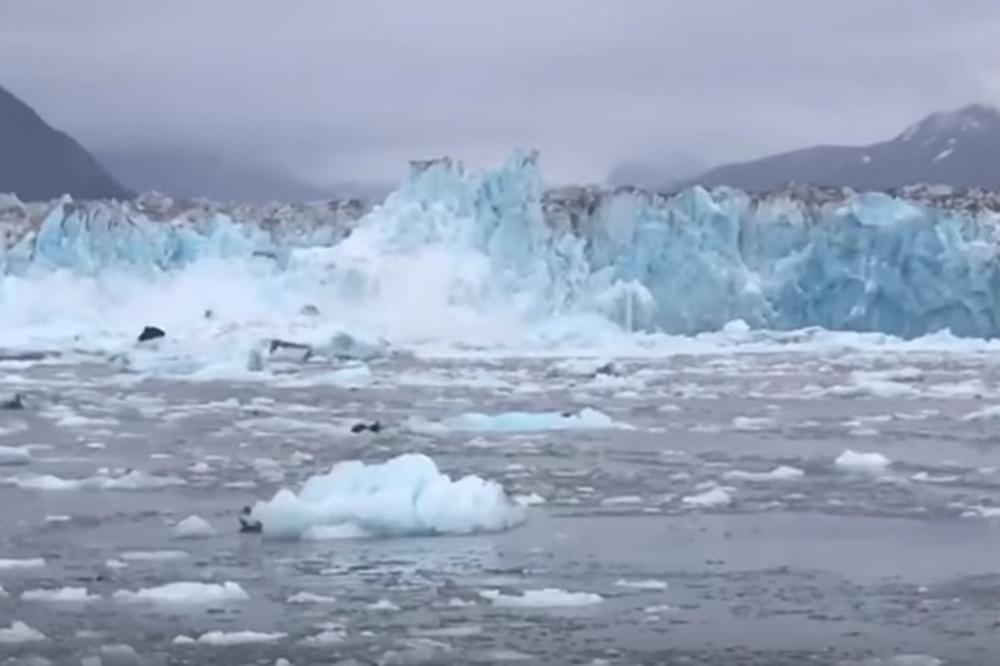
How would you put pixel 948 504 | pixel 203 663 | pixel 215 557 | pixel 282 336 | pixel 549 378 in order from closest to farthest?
pixel 203 663
pixel 215 557
pixel 948 504
pixel 549 378
pixel 282 336

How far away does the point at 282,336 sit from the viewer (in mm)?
28656

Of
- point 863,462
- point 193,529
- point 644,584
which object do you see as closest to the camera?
point 644,584

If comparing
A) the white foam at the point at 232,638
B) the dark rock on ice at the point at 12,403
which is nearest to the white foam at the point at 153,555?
the white foam at the point at 232,638

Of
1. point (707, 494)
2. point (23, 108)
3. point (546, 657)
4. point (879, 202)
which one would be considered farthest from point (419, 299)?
point (23, 108)

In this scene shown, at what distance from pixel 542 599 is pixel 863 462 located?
5887mm

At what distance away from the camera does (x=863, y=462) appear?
40.9 ft

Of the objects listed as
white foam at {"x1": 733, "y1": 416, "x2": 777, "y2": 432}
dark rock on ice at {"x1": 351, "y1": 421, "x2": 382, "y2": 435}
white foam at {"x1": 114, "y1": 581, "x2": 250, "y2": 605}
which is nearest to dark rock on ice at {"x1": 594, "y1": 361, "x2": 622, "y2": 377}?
white foam at {"x1": 733, "y1": 416, "x2": 777, "y2": 432}

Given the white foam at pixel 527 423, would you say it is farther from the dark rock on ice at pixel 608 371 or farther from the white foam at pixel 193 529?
the dark rock on ice at pixel 608 371

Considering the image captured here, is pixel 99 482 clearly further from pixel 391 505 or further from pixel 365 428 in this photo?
pixel 365 428

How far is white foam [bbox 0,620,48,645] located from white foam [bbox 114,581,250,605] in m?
0.65

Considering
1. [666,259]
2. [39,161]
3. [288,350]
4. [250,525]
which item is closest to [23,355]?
[288,350]

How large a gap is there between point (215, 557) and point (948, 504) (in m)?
4.63

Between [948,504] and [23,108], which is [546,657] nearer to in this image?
[948,504]

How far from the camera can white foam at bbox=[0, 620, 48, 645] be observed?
20.7ft
